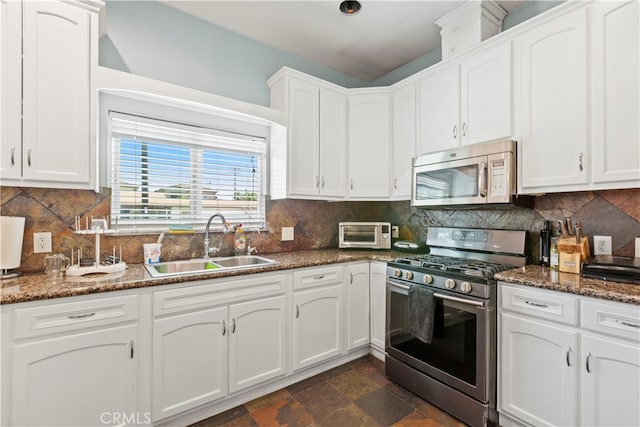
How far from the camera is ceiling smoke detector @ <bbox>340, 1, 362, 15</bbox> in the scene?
2.21 metres

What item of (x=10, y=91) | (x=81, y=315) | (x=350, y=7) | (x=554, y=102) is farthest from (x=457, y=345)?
(x=10, y=91)

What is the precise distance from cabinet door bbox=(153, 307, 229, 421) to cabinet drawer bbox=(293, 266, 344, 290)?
56 cm

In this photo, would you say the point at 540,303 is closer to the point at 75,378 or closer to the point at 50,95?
the point at 75,378

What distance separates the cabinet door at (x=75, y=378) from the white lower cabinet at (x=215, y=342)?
152 millimetres

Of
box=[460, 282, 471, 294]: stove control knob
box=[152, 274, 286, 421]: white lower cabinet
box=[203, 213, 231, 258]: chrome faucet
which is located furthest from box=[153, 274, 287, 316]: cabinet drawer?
box=[460, 282, 471, 294]: stove control knob

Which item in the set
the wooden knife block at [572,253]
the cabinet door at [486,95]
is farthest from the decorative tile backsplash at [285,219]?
the cabinet door at [486,95]

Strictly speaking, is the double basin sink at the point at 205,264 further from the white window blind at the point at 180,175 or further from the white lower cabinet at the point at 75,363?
the white lower cabinet at the point at 75,363

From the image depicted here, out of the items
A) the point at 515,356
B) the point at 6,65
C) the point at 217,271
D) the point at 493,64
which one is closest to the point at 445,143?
the point at 493,64

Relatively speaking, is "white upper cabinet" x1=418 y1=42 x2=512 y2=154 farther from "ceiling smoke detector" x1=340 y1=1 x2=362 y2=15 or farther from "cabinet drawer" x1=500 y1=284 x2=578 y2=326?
"cabinet drawer" x1=500 y1=284 x2=578 y2=326

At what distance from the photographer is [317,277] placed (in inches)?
91.3

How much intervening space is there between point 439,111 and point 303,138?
1.15 meters

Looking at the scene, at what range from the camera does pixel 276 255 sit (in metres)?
2.66

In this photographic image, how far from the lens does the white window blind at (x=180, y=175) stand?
7.02 feet

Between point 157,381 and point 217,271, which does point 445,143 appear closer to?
point 217,271
